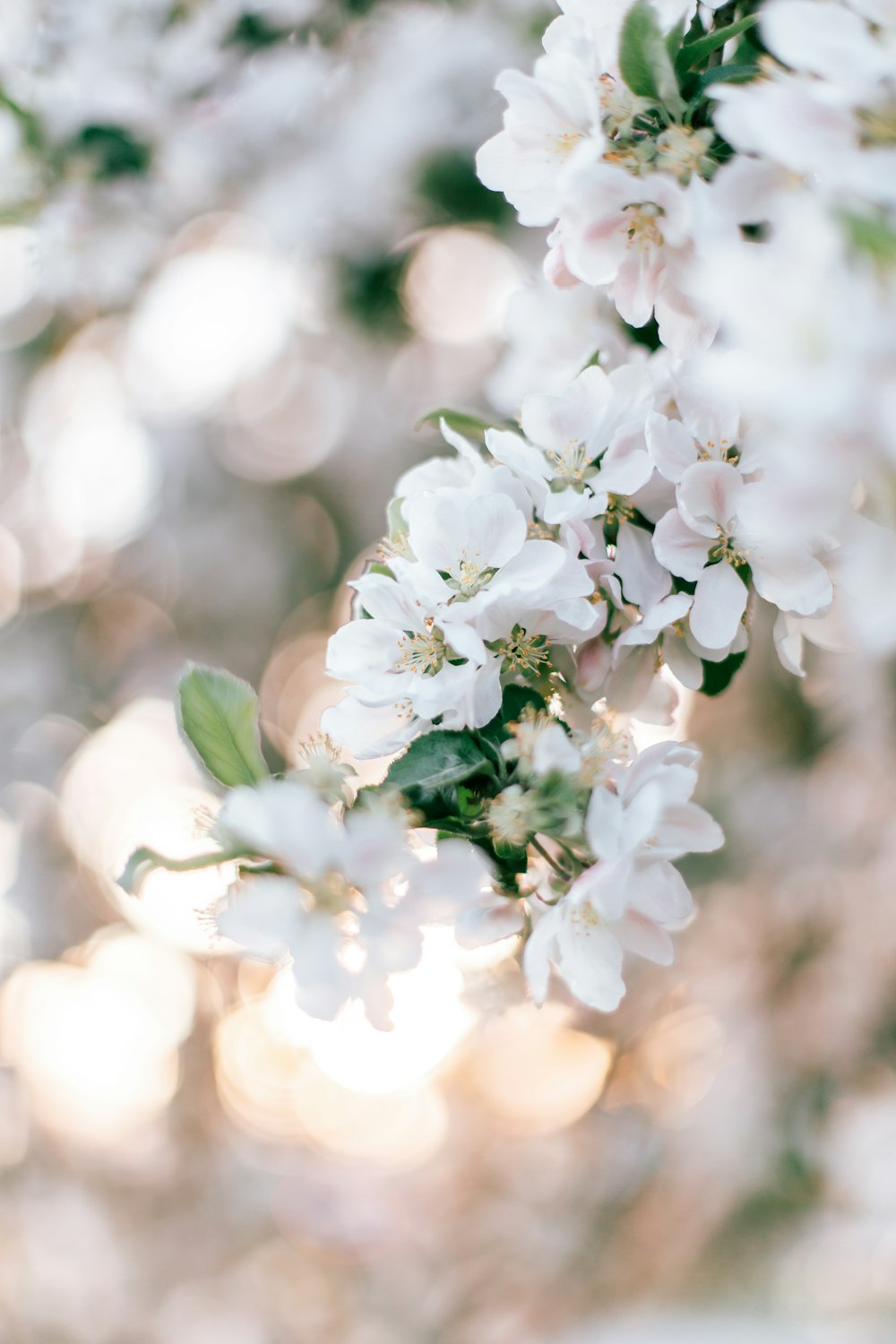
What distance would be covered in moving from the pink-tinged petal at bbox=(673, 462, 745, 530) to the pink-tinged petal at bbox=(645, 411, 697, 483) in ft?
0.03

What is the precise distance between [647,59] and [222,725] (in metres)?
0.35

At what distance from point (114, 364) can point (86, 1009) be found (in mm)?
1685

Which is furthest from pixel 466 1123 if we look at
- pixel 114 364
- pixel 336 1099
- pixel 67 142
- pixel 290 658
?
pixel 67 142

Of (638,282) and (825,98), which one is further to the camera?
(638,282)

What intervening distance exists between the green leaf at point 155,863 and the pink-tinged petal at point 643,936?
192 mm

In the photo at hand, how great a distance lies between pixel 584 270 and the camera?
0.49 meters

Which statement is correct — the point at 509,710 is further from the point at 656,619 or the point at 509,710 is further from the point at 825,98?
the point at 825,98

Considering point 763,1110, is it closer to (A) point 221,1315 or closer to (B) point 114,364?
(A) point 221,1315

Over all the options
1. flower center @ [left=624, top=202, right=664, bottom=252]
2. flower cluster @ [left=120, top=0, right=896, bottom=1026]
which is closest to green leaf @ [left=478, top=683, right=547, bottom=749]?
flower cluster @ [left=120, top=0, right=896, bottom=1026]

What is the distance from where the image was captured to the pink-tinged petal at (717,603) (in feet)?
1.66

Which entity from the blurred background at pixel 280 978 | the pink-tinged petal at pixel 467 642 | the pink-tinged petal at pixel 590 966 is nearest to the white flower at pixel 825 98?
the pink-tinged petal at pixel 467 642

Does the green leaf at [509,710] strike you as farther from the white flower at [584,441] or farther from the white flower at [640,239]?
the white flower at [640,239]

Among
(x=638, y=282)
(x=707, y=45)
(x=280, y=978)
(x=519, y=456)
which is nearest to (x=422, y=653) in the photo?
(x=519, y=456)

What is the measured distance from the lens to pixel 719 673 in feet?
1.89
